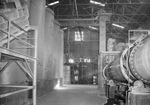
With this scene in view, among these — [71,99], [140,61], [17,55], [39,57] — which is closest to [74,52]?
[39,57]

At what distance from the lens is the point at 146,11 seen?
20.9 m

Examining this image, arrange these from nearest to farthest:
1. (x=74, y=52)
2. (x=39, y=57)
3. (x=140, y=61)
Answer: (x=140, y=61) → (x=39, y=57) → (x=74, y=52)

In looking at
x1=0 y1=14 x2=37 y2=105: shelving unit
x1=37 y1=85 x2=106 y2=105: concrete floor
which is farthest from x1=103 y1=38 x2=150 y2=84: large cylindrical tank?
x1=37 y1=85 x2=106 y2=105: concrete floor

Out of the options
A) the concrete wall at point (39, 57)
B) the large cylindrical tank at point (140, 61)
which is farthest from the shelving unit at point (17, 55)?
the large cylindrical tank at point (140, 61)

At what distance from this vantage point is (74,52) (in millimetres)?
33344

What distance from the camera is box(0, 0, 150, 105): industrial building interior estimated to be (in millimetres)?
5613

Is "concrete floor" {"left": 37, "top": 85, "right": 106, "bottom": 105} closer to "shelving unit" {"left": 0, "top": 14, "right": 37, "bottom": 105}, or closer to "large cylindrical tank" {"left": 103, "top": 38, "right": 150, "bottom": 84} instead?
"shelving unit" {"left": 0, "top": 14, "right": 37, "bottom": 105}

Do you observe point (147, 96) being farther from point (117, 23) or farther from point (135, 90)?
point (117, 23)

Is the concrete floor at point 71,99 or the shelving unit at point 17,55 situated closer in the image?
the shelving unit at point 17,55

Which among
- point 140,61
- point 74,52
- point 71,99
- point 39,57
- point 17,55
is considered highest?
point 74,52

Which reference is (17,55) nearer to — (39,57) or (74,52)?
(39,57)

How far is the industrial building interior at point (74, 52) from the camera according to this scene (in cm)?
561

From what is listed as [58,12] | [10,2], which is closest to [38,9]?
[10,2]

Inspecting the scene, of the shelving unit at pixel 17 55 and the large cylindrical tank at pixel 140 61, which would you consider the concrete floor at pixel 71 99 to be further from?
the large cylindrical tank at pixel 140 61
